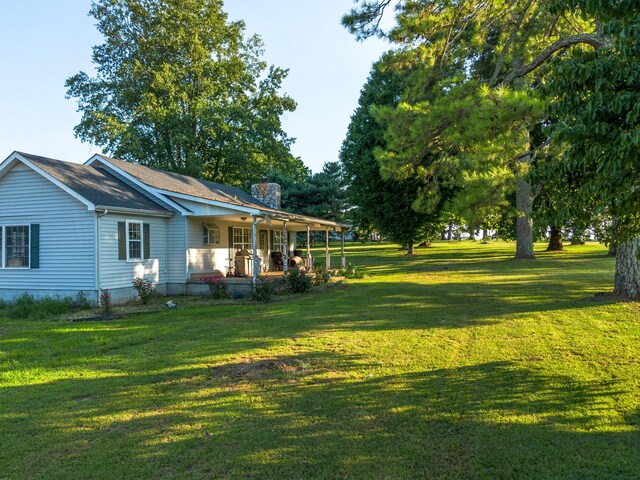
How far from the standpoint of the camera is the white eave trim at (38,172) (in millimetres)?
12305

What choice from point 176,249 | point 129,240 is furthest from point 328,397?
point 176,249

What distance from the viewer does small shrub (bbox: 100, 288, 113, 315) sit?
1112cm

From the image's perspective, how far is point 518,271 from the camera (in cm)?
1931

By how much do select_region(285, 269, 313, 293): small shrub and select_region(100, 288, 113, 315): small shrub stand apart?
525cm

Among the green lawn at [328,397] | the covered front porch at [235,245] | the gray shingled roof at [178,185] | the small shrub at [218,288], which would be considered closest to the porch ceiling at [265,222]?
the covered front porch at [235,245]

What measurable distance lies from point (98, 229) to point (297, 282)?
603 centimetres

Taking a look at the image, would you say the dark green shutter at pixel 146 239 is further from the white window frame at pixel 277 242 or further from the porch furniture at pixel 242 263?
the white window frame at pixel 277 242

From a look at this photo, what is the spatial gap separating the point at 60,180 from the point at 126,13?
25.1 meters

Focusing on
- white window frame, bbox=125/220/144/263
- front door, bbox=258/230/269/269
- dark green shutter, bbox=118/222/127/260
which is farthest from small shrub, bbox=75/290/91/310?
front door, bbox=258/230/269/269

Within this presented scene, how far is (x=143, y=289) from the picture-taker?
13148mm

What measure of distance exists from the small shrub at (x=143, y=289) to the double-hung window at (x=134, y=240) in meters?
0.84

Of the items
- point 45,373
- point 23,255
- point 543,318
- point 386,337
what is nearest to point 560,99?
point 386,337

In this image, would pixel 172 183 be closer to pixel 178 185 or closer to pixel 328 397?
pixel 178 185

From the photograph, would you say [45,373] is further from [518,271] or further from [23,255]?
[518,271]
